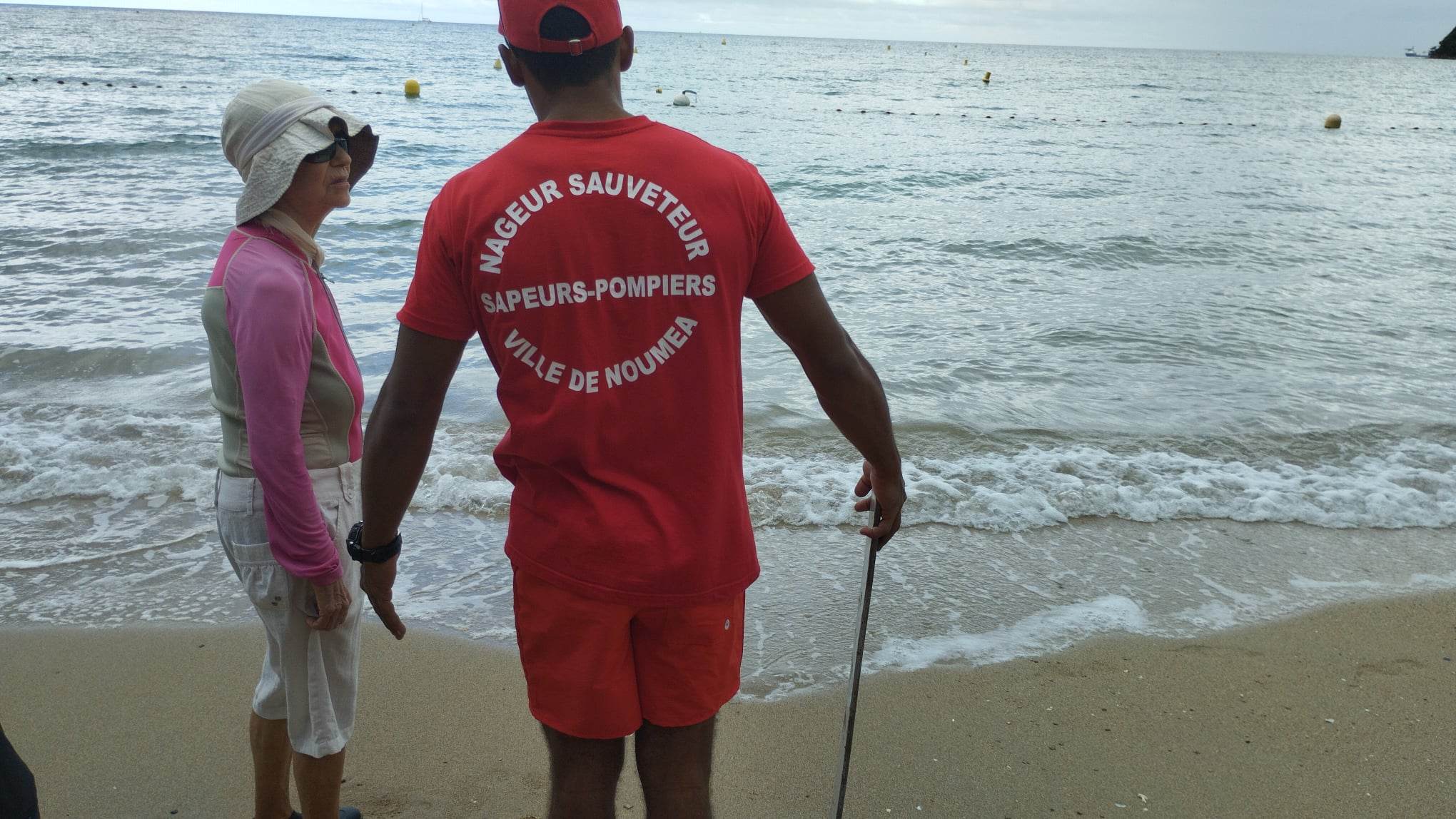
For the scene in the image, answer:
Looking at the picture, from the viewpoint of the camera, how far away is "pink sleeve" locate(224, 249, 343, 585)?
177cm

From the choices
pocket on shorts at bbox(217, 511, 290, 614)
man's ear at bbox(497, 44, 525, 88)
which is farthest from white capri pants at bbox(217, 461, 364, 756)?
man's ear at bbox(497, 44, 525, 88)

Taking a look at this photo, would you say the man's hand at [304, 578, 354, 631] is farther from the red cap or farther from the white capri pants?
the red cap

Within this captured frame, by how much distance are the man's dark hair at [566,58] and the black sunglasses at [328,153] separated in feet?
2.03

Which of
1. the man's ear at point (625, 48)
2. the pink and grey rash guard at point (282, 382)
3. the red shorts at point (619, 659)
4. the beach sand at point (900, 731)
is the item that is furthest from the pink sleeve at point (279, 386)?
the beach sand at point (900, 731)

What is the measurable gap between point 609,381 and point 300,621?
0.99 m

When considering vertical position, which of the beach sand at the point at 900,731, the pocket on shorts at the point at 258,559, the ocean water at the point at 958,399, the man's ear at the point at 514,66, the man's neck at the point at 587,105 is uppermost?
the man's ear at the point at 514,66

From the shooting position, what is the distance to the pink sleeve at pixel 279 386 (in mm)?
1773

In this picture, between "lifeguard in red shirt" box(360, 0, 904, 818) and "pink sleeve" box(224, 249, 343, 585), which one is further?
"pink sleeve" box(224, 249, 343, 585)

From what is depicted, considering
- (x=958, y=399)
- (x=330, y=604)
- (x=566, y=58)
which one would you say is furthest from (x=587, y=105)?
(x=958, y=399)

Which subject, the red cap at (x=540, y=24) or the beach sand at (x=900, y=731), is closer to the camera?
the red cap at (x=540, y=24)

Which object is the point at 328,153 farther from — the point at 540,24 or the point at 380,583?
the point at 380,583

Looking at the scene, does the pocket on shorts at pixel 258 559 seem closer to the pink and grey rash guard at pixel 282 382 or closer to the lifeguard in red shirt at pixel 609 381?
the pink and grey rash guard at pixel 282 382

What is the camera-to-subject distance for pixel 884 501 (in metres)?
1.93

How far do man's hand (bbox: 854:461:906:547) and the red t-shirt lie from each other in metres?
0.36
